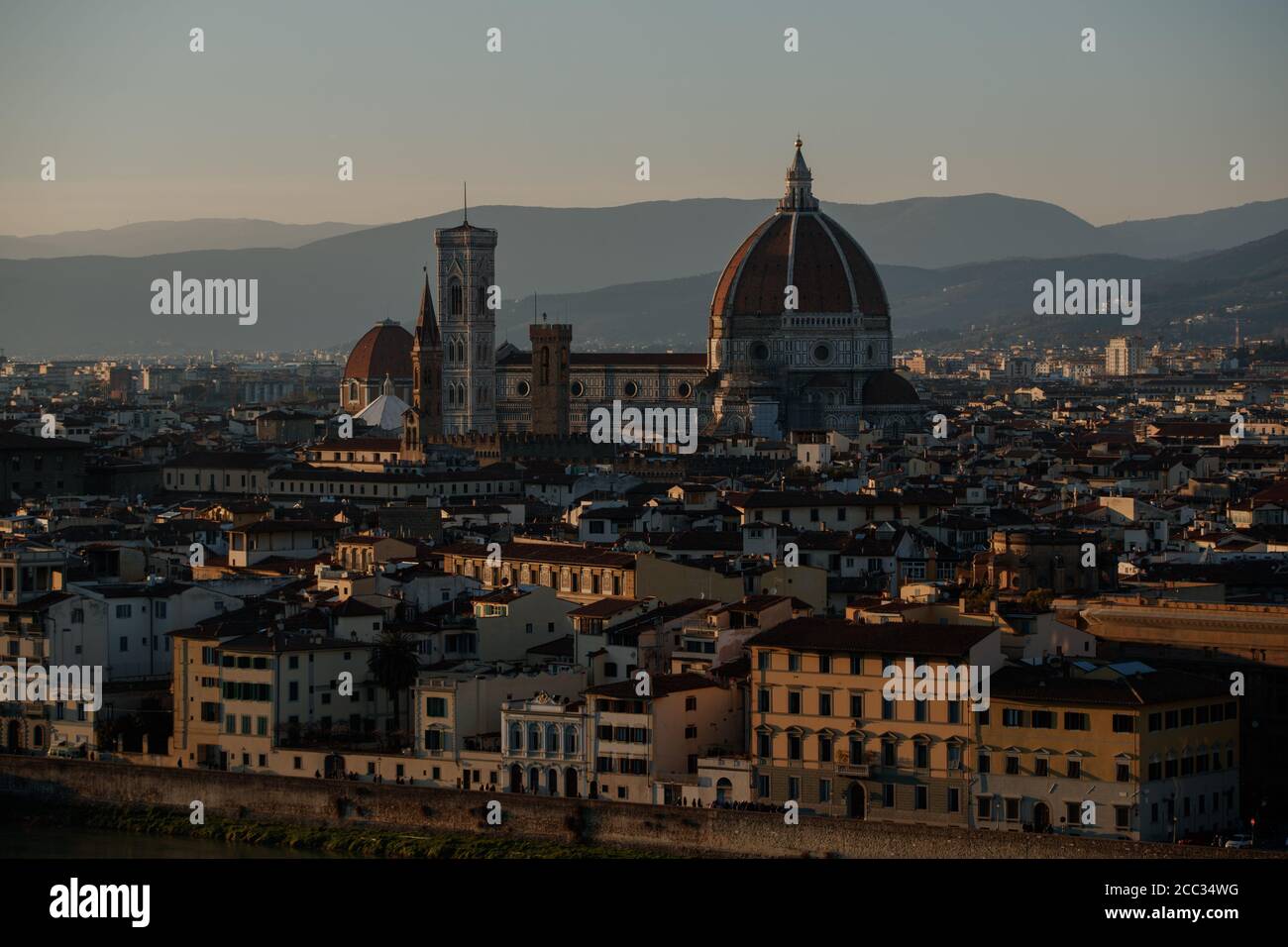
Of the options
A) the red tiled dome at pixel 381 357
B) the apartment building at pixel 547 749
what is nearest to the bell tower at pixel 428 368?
the red tiled dome at pixel 381 357

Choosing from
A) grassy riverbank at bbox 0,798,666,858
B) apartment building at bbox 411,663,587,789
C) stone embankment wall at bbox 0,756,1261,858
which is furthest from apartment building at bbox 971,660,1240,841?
apartment building at bbox 411,663,587,789

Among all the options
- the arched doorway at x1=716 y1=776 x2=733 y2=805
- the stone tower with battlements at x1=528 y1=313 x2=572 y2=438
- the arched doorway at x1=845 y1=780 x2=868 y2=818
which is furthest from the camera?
the stone tower with battlements at x1=528 y1=313 x2=572 y2=438

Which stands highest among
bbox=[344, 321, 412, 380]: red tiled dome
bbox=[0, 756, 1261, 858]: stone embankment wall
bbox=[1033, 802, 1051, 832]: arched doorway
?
bbox=[344, 321, 412, 380]: red tiled dome

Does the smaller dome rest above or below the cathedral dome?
below

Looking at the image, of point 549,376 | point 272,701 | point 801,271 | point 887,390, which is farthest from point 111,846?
point 801,271

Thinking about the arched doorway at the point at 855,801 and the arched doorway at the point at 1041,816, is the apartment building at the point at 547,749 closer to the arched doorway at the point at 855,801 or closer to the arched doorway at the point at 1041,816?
the arched doorway at the point at 855,801

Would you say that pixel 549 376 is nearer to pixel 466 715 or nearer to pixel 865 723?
pixel 466 715

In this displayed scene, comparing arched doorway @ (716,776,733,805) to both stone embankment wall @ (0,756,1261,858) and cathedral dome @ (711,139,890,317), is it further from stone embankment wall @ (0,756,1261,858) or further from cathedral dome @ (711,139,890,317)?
cathedral dome @ (711,139,890,317)
